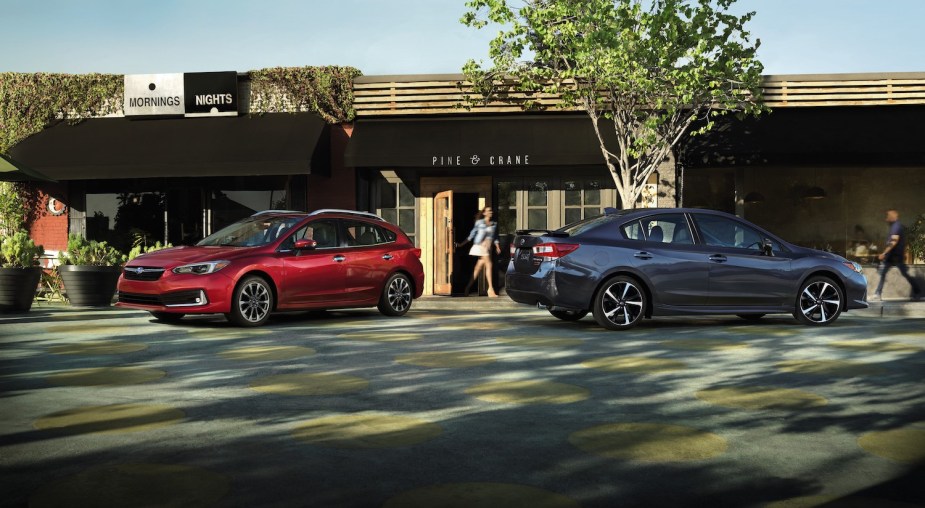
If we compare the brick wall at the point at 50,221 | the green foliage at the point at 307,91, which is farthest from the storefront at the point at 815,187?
the brick wall at the point at 50,221

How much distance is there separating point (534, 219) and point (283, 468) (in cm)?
1769

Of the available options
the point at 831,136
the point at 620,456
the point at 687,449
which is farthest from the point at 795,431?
the point at 831,136

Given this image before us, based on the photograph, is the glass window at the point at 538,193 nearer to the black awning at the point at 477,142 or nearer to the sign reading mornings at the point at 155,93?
the black awning at the point at 477,142

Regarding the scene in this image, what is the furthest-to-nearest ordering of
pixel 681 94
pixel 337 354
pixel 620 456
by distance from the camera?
pixel 681 94
pixel 337 354
pixel 620 456

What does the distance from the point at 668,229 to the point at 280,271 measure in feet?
17.4

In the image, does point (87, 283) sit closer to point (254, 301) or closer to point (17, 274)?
point (17, 274)

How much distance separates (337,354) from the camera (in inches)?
387

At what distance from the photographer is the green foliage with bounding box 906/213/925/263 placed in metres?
21.4

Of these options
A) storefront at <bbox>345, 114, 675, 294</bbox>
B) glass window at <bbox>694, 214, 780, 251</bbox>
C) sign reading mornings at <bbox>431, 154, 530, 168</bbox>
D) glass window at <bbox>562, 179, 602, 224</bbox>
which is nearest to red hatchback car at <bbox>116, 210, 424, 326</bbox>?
glass window at <bbox>694, 214, 780, 251</bbox>

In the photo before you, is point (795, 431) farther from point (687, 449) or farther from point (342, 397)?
point (342, 397)

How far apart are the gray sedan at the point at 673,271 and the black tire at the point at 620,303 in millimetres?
13

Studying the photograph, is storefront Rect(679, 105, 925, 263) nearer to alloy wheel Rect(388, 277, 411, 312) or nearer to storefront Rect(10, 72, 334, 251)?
storefront Rect(10, 72, 334, 251)

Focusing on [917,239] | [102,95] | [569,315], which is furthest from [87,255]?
[917,239]

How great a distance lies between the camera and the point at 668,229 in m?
13.0
